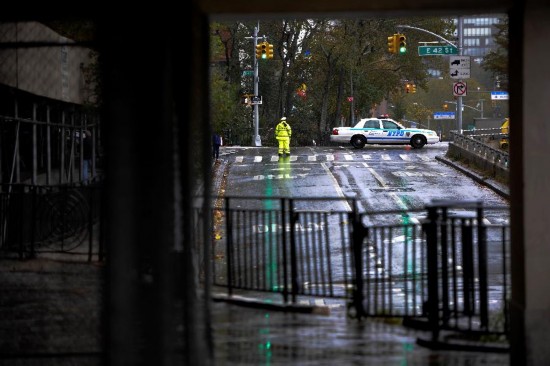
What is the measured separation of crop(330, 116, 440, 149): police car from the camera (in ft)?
149

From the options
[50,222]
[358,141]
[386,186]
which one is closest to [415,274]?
[50,222]

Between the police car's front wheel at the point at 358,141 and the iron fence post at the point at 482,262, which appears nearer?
the iron fence post at the point at 482,262

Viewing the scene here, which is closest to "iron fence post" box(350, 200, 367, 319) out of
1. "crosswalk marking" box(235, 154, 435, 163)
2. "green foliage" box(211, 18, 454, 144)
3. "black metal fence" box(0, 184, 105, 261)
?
"black metal fence" box(0, 184, 105, 261)

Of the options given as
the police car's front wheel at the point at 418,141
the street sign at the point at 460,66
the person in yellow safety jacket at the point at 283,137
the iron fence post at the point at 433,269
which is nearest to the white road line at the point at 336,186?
the person in yellow safety jacket at the point at 283,137

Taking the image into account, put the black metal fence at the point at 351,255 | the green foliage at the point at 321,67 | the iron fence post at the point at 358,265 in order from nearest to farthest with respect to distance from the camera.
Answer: the black metal fence at the point at 351,255 < the iron fence post at the point at 358,265 < the green foliage at the point at 321,67

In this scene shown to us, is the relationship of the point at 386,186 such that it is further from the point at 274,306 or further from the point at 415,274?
the point at 274,306

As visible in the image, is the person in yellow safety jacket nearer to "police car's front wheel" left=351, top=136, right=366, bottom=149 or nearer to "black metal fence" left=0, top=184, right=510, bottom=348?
"police car's front wheel" left=351, top=136, right=366, bottom=149

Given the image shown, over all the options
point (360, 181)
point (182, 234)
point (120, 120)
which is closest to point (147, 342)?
point (182, 234)

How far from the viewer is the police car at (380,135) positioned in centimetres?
4528

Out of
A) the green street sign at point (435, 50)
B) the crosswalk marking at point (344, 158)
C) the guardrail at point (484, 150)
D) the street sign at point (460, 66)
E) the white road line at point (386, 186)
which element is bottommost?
the white road line at point (386, 186)

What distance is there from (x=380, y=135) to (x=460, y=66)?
6.94m

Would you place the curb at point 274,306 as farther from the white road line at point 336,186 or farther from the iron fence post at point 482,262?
the white road line at point 336,186

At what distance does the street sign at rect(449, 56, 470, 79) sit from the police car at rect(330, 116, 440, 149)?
581 centimetres

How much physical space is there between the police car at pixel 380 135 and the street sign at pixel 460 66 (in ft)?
19.1
